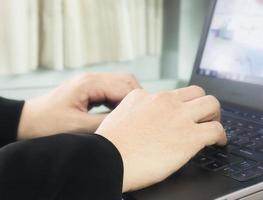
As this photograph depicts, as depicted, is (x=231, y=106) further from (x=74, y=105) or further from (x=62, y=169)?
(x=62, y=169)

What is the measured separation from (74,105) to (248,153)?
0.31 meters

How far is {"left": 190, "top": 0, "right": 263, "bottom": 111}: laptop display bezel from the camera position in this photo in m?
0.76

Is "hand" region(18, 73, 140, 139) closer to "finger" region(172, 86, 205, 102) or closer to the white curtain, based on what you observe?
"finger" region(172, 86, 205, 102)

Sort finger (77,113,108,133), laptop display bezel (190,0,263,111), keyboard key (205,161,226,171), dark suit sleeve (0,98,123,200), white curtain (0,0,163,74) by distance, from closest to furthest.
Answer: dark suit sleeve (0,98,123,200) → keyboard key (205,161,226,171) → finger (77,113,108,133) → laptop display bezel (190,0,263,111) → white curtain (0,0,163,74)

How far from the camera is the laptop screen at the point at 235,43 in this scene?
0.82 meters

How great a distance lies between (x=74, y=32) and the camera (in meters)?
1.33

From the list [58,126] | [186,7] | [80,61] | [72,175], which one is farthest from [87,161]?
[186,7]

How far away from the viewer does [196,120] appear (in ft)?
1.63

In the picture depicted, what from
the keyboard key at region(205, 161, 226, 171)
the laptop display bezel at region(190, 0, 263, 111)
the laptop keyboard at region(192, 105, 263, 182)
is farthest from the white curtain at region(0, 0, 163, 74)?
the keyboard key at region(205, 161, 226, 171)

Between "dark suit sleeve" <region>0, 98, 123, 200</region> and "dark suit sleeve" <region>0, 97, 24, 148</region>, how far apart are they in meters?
0.29

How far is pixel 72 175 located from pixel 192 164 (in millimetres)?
176

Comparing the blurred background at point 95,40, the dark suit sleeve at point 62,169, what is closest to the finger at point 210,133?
the dark suit sleeve at point 62,169

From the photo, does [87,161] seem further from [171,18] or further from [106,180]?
[171,18]

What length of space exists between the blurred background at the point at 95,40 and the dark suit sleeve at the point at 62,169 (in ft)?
2.70
